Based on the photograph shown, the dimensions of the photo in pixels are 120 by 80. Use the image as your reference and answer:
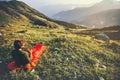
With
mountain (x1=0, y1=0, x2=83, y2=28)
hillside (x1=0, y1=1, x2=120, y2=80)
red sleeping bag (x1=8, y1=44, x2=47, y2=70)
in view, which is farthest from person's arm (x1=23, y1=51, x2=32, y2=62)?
mountain (x1=0, y1=0, x2=83, y2=28)

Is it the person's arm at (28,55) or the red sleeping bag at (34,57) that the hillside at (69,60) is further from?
the person's arm at (28,55)

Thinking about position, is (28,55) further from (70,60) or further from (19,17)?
(19,17)

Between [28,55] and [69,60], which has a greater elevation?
[28,55]

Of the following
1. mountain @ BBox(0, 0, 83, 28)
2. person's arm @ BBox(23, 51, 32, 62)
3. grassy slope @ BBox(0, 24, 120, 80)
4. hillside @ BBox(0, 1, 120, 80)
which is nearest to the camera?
person's arm @ BBox(23, 51, 32, 62)

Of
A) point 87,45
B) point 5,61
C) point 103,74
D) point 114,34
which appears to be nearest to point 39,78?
point 5,61

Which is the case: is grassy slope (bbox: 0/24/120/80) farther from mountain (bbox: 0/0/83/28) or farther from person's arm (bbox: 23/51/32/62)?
mountain (bbox: 0/0/83/28)

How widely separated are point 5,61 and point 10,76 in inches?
124

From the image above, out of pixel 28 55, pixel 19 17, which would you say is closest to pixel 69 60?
pixel 28 55

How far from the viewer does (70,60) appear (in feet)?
107

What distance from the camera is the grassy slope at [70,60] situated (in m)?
29.8

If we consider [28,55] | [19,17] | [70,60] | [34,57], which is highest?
[19,17]

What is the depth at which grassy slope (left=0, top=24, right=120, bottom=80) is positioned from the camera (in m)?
29.8

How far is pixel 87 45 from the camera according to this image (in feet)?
123

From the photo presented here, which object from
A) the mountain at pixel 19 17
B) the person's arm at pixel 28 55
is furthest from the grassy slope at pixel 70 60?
the mountain at pixel 19 17
